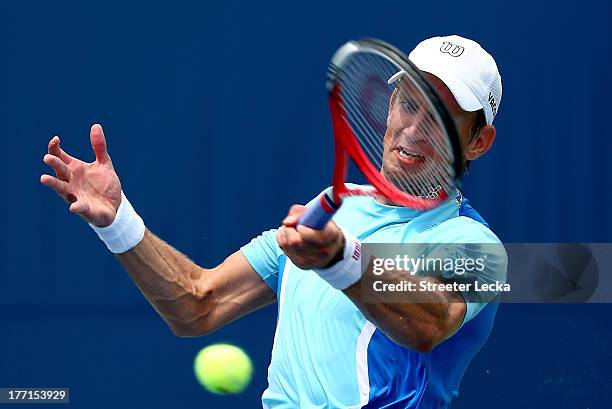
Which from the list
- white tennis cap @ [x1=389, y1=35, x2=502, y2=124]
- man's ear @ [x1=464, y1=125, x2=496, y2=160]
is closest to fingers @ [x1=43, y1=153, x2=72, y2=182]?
white tennis cap @ [x1=389, y1=35, x2=502, y2=124]

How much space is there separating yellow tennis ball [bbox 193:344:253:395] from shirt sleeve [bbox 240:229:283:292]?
97 centimetres

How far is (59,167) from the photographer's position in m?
2.63

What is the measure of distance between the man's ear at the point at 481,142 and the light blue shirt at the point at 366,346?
0.12 m

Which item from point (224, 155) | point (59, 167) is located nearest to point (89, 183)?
point (59, 167)

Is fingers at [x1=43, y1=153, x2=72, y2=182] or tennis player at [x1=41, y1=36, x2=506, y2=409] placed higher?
fingers at [x1=43, y1=153, x2=72, y2=182]

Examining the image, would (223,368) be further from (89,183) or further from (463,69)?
(463,69)

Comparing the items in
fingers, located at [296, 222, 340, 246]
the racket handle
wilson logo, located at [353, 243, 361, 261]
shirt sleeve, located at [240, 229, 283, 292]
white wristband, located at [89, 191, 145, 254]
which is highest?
white wristband, located at [89, 191, 145, 254]

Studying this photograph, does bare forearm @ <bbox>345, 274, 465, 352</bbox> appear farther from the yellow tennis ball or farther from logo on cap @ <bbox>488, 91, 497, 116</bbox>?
the yellow tennis ball

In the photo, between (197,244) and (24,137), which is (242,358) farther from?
(24,137)

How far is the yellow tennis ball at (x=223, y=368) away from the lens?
12.8ft

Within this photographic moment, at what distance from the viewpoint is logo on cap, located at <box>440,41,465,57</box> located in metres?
2.69

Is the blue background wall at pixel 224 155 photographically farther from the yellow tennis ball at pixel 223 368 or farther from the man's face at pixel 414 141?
the man's face at pixel 414 141

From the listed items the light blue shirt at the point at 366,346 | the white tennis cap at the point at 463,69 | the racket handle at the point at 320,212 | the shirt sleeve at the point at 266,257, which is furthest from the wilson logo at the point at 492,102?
the racket handle at the point at 320,212

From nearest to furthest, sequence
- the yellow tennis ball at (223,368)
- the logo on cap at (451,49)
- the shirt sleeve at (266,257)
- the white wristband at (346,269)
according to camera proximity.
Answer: the white wristband at (346,269), the logo on cap at (451,49), the shirt sleeve at (266,257), the yellow tennis ball at (223,368)
